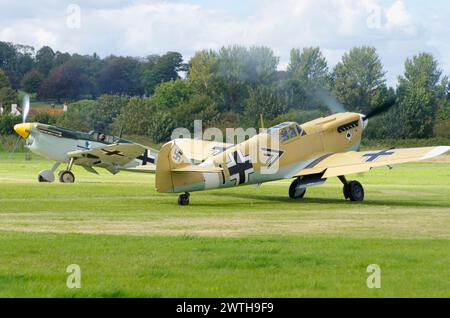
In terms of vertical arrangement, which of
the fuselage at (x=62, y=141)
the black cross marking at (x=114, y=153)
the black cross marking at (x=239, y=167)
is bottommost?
the black cross marking at (x=239, y=167)

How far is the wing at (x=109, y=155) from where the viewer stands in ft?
88.7

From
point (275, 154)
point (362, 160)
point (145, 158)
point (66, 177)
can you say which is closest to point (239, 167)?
point (275, 154)

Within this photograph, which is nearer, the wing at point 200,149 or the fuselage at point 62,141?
the wing at point 200,149

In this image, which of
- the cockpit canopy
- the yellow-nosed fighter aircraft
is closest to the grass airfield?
the cockpit canopy

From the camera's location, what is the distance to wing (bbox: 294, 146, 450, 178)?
67.1ft

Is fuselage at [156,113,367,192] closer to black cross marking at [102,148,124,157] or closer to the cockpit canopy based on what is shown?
the cockpit canopy

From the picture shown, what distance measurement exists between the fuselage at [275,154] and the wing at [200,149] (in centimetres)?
334

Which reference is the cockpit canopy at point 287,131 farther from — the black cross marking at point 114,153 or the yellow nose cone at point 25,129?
the yellow nose cone at point 25,129

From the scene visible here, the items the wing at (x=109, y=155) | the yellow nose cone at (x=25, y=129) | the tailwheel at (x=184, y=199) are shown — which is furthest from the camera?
the yellow nose cone at (x=25, y=129)

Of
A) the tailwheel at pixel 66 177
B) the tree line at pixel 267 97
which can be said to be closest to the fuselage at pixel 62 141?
the tailwheel at pixel 66 177

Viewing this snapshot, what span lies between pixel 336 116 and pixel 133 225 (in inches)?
393

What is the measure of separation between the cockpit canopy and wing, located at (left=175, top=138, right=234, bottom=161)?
3370 millimetres

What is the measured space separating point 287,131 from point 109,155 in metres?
7.79

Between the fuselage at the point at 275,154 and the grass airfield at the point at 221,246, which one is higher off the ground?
the fuselage at the point at 275,154
